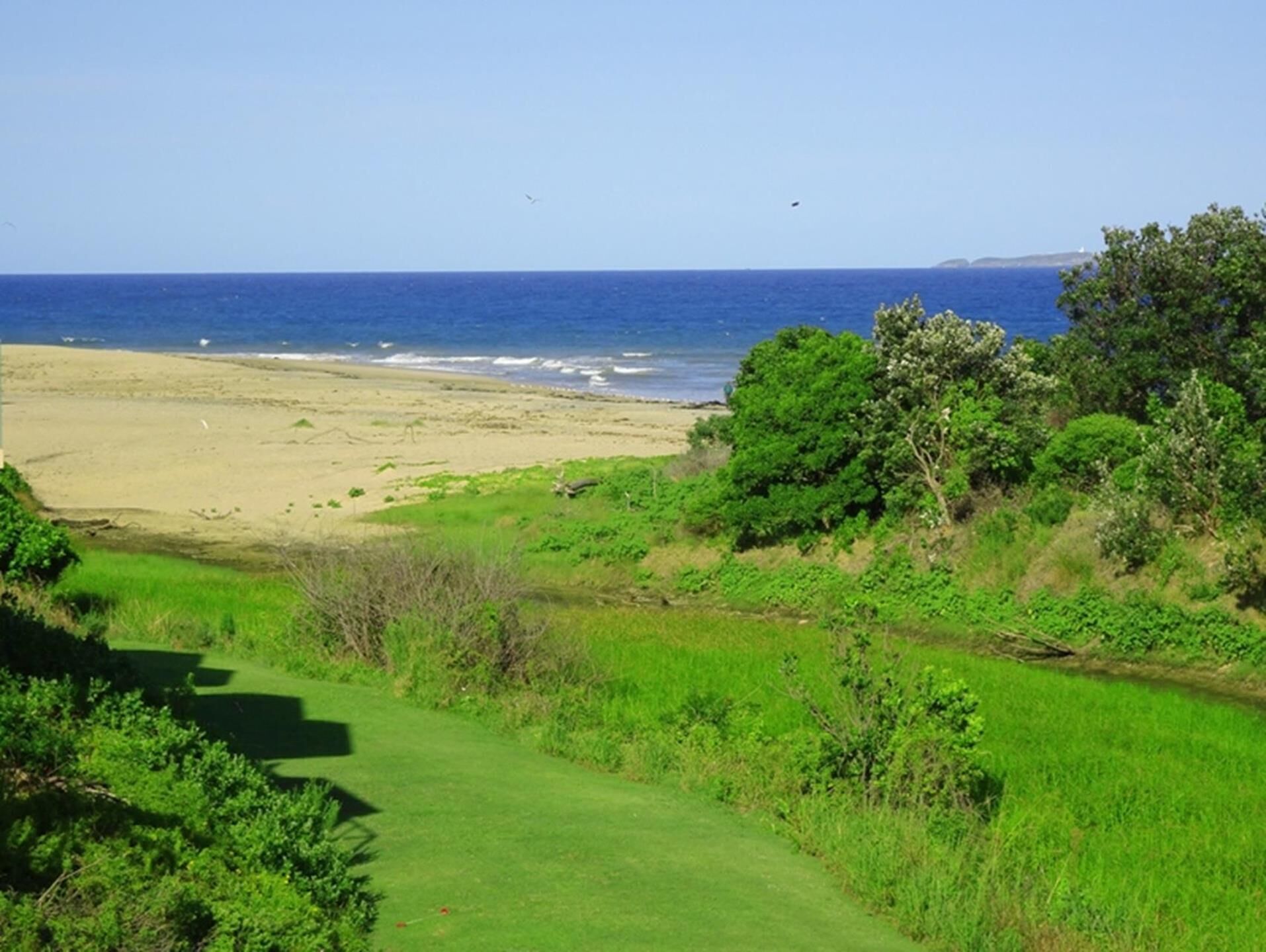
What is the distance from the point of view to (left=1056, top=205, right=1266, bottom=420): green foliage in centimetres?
2734

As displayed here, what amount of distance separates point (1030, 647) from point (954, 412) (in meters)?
5.06

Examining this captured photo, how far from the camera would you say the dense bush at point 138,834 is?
23.5ft

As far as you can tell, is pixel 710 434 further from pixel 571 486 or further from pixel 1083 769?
pixel 1083 769

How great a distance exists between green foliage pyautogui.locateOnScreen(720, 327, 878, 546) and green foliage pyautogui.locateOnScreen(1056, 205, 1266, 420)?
4.60 metres

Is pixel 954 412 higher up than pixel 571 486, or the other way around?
pixel 954 412

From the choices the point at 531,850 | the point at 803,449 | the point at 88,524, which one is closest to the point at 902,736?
the point at 531,850

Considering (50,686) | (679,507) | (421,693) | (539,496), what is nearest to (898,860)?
(50,686)

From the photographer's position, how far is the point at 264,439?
43656 millimetres

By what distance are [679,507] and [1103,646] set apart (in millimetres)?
9297

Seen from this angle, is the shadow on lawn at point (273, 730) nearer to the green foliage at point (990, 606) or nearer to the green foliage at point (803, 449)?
the green foliage at point (990, 606)

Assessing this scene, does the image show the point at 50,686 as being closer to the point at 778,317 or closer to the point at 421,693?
the point at 421,693

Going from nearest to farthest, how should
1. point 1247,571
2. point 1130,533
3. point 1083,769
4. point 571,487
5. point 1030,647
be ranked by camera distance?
point 1083,769, point 1247,571, point 1030,647, point 1130,533, point 571,487

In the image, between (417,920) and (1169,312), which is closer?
(417,920)

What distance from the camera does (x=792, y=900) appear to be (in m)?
9.58
